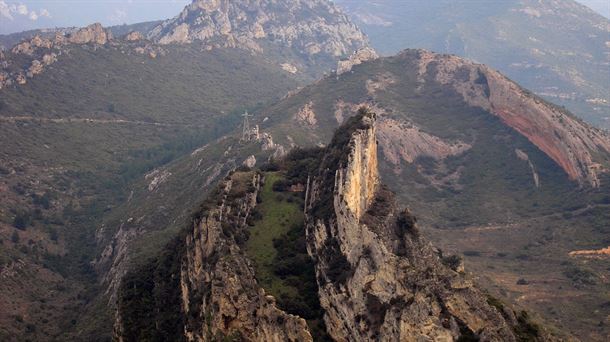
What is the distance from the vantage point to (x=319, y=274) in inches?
2466

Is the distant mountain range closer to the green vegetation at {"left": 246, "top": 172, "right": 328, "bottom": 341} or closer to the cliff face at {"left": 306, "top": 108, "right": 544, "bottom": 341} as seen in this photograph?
the green vegetation at {"left": 246, "top": 172, "right": 328, "bottom": 341}

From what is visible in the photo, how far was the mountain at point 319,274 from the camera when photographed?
53.6 m

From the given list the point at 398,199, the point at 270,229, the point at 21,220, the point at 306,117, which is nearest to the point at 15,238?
the point at 21,220

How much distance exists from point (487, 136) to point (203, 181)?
266ft

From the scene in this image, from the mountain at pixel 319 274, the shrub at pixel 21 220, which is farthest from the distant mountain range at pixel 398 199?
the mountain at pixel 319 274

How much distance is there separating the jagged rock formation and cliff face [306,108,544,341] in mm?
4869

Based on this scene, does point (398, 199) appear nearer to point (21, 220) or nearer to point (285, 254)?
point (21, 220)

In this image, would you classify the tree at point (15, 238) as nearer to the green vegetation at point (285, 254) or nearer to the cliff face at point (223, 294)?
the green vegetation at point (285, 254)

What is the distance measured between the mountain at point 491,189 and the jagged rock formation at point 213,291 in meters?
36.8

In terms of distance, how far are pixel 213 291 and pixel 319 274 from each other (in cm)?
985

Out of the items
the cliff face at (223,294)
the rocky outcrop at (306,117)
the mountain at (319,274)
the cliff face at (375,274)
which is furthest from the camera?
the rocky outcrop at (306,117)

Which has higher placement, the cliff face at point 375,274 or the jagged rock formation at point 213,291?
the cliff face at point 375,274

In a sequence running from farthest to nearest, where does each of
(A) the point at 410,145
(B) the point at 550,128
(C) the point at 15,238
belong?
1. (A) the point at 410,145
2. (B) the point at 550,128
3. (C) the point at 15,238

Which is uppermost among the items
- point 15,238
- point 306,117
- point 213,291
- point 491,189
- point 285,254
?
point 213,291
